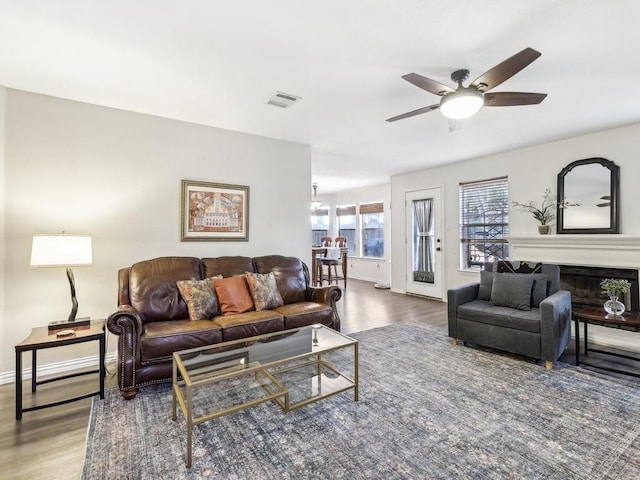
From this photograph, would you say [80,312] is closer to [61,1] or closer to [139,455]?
[139,455]

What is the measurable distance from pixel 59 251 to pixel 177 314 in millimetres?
1076

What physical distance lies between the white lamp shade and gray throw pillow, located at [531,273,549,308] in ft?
13.8

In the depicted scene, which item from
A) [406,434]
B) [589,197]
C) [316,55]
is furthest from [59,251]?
[589,197]

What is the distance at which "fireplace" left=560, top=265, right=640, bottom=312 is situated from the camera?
3.55 metres

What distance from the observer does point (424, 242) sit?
6254 millimetres

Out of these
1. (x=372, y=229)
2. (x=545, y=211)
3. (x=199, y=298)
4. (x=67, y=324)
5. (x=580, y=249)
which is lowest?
(x=67, y=324)

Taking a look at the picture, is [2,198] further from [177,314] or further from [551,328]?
[551,328]

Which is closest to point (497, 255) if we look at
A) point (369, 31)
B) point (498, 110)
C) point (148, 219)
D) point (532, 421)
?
point (498, 110)

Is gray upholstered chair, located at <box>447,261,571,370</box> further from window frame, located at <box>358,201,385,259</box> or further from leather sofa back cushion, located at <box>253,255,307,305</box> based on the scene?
window frame, located at <box>358,201,385,259</box>

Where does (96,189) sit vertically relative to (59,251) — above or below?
above

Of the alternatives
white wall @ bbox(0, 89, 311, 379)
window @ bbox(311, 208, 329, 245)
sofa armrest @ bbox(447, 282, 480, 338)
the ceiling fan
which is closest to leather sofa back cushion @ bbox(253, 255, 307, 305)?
white wall @ bbox(0, 89, 311, 379)

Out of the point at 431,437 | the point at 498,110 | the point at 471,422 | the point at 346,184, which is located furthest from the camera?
the point at 346,184

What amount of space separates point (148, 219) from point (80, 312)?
1.09 metres

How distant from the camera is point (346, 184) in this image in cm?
804
